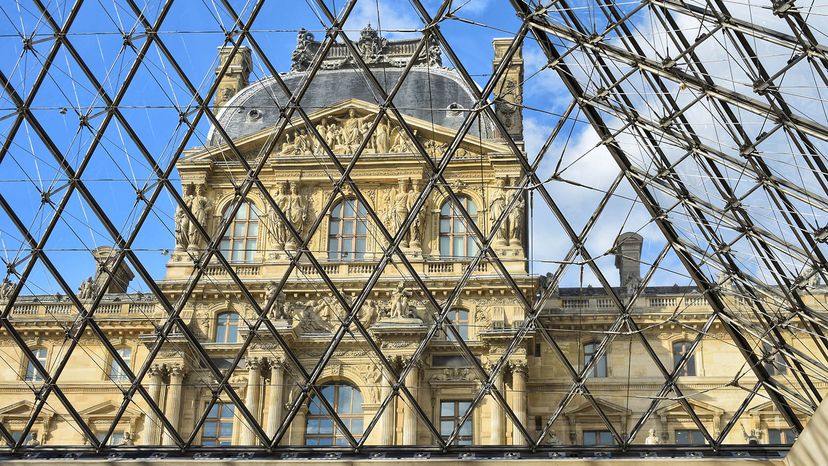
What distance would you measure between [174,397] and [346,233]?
7.06 metres

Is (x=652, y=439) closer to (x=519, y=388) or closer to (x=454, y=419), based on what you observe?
(x=519, y=388)

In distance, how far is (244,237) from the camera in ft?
135

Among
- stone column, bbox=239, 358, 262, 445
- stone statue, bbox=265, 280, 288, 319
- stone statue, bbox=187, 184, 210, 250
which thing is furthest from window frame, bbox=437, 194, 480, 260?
stone statue, bbox=187, 184, 210, 250

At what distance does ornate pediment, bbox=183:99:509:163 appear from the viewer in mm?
40375

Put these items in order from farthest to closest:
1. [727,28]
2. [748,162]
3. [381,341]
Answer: [381,341] → [748,162] → [727,28]

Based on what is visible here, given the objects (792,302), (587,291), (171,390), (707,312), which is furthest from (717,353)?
(171,390)

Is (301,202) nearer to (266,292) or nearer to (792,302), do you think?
(266,292)

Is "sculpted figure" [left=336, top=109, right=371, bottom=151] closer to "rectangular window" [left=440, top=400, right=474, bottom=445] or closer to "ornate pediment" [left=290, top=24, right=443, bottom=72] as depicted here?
"ornate pediment" [left=290, top=24, right=443, bottom=72]

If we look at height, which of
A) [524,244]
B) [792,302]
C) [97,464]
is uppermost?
[524,244]

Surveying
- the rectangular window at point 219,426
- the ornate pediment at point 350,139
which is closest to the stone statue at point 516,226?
the ornate pediment at point 350,139

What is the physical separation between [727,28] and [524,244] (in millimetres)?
16783

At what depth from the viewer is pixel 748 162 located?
87.2 ft

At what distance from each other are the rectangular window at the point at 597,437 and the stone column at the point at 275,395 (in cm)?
865

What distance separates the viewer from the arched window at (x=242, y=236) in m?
40.6
